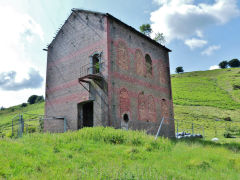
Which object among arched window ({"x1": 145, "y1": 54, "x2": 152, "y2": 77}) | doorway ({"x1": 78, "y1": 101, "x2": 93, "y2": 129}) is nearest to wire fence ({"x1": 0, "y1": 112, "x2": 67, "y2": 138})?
doorway ({"x1": 78, "y1": 101, "x2": 93, "y2": 129})

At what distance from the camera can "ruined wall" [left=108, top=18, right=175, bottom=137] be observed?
15.3 m

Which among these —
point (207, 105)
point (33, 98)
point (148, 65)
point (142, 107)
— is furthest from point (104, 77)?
point (33, 98)

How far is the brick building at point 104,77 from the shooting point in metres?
15.1

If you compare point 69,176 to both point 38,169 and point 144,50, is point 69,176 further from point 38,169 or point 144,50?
point 144,50

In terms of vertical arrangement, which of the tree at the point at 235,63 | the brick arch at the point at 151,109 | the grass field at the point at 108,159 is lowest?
the grass field at the point at 108,159

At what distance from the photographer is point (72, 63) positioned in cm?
1772

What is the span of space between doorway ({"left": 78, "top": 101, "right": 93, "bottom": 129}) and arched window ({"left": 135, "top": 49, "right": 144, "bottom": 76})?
465 centimetres

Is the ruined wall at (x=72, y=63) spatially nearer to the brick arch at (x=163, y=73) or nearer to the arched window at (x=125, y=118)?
the arched window at (x=125, y=118)

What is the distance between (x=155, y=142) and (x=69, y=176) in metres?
5.46

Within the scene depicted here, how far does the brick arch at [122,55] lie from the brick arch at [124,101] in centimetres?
185

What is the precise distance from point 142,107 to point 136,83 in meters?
1.93

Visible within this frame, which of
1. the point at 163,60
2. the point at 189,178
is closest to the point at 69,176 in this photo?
the point at 189,178

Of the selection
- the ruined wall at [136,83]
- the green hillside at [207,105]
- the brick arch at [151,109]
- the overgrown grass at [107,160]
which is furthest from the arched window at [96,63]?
the green hillside at [207,105]

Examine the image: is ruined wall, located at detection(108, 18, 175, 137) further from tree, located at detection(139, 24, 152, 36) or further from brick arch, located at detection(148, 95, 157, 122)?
tree, located at detection(139, 24, 152, 36)
